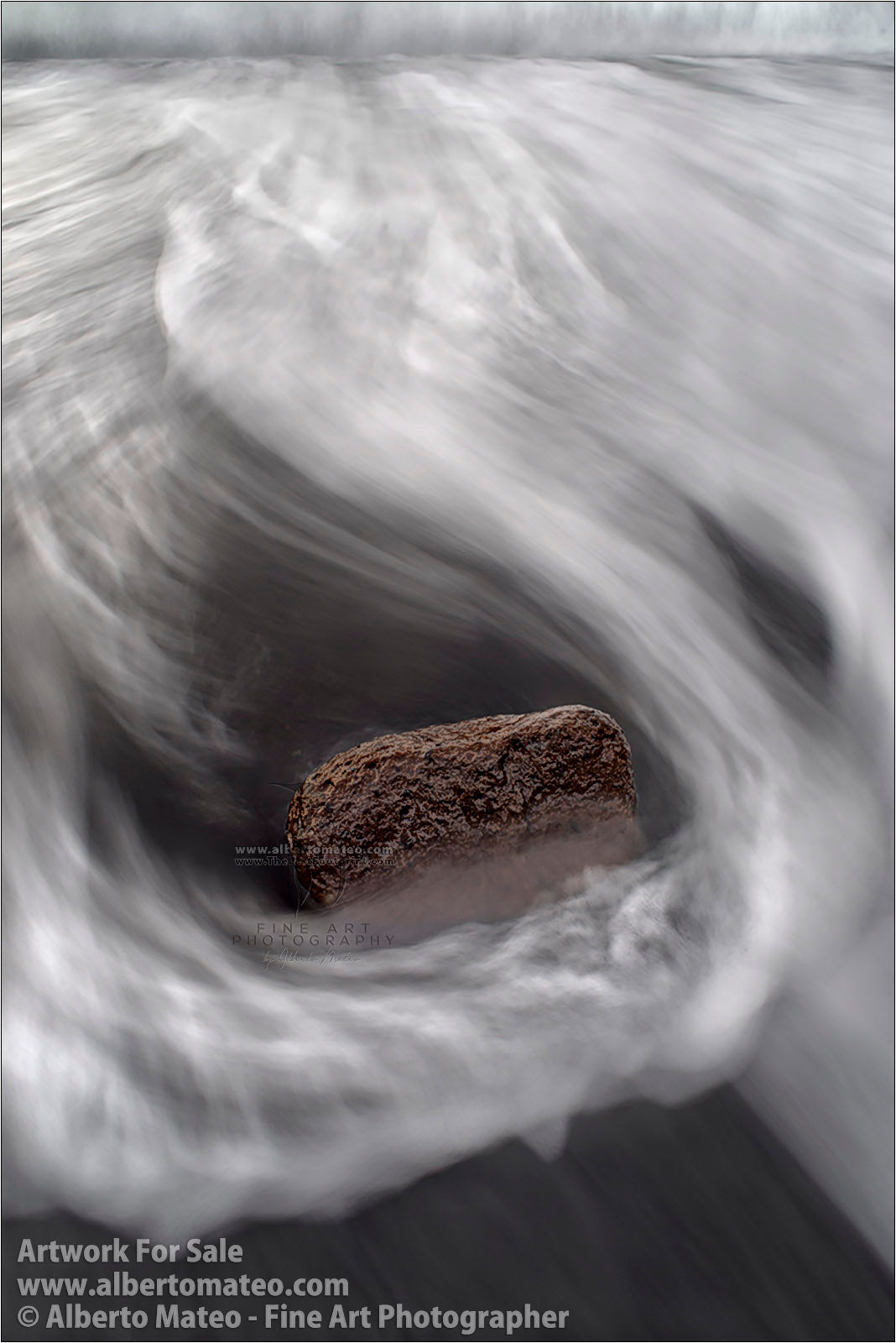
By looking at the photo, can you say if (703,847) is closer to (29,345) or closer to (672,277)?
(672,277)

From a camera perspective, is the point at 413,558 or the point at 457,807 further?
the point at 413,558

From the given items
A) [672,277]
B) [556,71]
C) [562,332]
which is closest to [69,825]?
[562,332]

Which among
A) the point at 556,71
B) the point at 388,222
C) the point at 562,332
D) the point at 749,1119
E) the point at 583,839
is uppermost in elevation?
the point at 556,71

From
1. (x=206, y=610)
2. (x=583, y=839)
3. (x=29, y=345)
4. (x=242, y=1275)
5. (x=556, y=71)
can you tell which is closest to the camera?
(x=242, y=1275)
